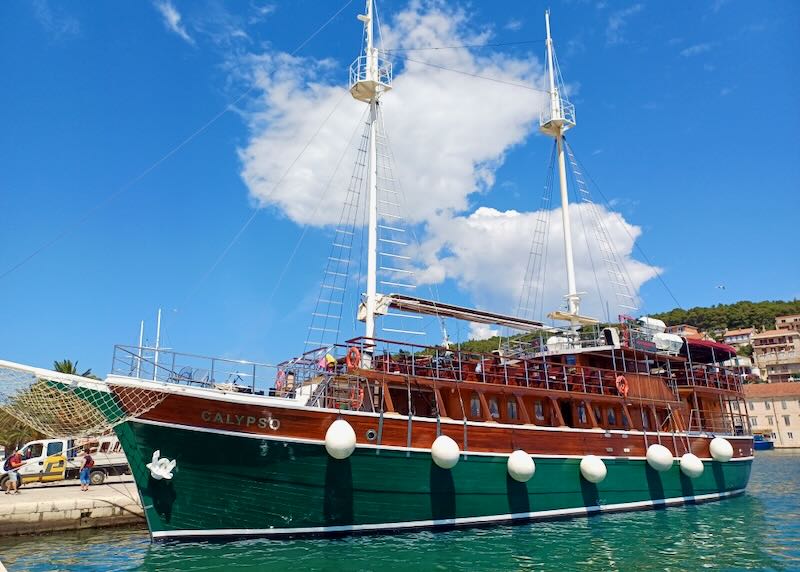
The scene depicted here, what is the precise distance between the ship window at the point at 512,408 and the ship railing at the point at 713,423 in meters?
10.5

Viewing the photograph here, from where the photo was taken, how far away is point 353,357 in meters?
15.9

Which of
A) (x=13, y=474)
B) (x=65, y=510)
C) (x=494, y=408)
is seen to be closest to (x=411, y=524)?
(x=494, y=408)

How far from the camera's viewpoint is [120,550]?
50.3 ft

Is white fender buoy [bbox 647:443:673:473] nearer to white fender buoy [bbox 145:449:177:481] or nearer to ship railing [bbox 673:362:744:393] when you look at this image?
ship railing [bbox 673:362:744:393]

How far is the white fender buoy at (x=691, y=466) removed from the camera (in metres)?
21.4

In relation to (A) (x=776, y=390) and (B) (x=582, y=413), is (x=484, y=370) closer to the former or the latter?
(B) (x=582, y=413)

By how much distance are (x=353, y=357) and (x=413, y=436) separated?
2.73 meters

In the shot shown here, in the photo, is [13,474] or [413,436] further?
[13,474]

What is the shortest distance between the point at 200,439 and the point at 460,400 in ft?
24.9

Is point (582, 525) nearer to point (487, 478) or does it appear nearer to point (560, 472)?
point (560, 472)

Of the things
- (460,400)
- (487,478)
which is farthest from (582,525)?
(460,400)

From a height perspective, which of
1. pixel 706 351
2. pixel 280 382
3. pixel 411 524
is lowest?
pixel 411 524

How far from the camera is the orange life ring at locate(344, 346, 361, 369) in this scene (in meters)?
15.8

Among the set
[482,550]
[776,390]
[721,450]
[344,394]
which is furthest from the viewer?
[776,390]
